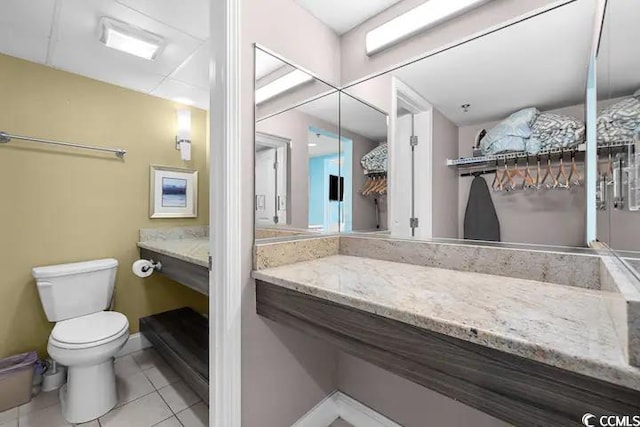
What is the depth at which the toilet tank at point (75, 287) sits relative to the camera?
1734 mm

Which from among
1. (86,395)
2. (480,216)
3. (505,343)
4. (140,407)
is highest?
(480,216)

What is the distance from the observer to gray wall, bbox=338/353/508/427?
1.13 metres

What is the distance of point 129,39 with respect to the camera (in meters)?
1.62

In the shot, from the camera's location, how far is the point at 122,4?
4.42 ft

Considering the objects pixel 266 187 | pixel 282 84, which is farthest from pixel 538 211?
pixel 282 84

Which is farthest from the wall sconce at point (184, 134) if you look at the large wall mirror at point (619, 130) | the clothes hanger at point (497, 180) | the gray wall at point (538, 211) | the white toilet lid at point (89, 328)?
the large wall mirror at point (619, 130)

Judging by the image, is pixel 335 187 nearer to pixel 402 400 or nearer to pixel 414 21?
pixel 414 21

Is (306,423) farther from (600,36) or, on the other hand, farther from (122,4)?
(122,4)

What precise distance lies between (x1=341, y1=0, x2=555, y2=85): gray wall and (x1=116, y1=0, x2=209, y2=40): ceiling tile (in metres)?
0.77

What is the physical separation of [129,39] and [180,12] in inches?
18.2

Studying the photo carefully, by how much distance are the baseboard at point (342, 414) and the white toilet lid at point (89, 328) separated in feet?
3.86

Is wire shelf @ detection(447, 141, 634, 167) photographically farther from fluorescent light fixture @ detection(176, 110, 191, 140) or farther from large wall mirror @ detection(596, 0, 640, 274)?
fluorescent light fixture @ detection(176, 110, 191, 140)

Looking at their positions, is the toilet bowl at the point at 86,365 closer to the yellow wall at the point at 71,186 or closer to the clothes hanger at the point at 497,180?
the yellow wall at the point at 71,186

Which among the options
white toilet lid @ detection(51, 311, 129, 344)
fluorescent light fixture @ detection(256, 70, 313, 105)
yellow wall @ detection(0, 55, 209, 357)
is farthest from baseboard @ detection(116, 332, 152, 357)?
fluorescent light fixture @ detection(256, 70, 313, 105)
